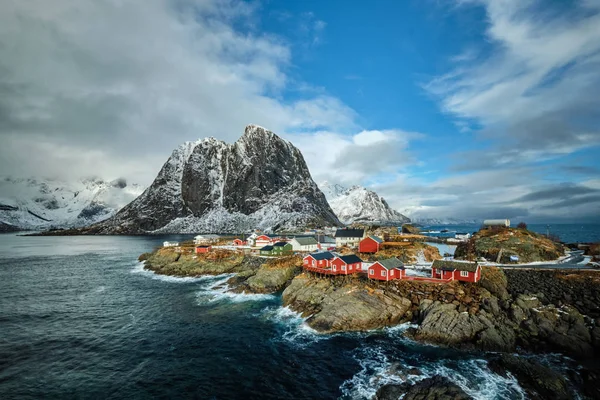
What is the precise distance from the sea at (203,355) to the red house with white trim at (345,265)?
12278 mm

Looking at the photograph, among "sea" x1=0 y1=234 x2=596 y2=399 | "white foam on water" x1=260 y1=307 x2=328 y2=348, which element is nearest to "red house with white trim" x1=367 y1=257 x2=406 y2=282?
"sea" x1=0 y1=234 x2=596 y2=399

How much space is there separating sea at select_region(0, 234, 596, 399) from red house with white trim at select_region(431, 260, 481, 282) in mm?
13443

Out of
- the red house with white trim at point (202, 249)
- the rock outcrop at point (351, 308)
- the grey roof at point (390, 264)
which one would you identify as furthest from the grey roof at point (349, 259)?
the red house with white trim at point (202, 249)

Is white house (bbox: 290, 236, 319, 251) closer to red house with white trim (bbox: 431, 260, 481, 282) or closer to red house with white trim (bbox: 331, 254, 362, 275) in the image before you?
red house with white trim (bbox: 331, 254, 362, 275)

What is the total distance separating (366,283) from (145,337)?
106 ft

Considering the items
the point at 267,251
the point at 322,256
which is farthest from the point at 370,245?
the point at 267,251

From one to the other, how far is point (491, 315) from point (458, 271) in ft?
34.0

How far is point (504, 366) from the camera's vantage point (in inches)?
1094

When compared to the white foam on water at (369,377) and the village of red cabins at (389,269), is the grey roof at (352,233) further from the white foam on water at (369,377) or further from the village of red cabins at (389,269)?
the white foam on water at (369,377)

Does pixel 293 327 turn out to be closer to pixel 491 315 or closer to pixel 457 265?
pixel 491 315

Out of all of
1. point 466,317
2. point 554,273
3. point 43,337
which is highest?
point 554,273

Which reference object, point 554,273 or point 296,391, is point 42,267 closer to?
point 296,391

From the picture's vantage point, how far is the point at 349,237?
98312 mm

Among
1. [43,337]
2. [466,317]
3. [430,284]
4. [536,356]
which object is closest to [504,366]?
[536,356]
